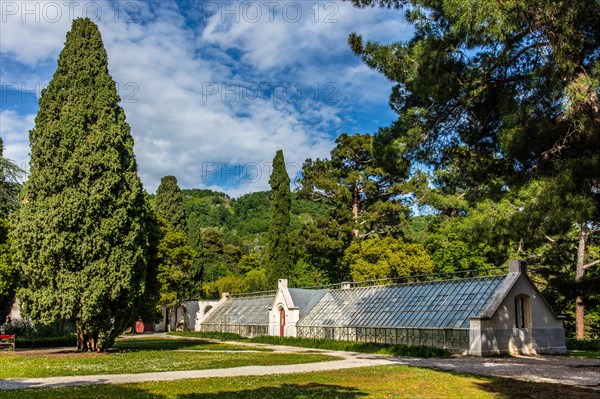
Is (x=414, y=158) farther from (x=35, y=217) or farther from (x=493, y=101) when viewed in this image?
(x=35, y=217)

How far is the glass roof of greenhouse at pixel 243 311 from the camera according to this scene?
1680 inches

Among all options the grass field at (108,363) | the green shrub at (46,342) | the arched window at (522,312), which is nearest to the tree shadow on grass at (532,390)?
the grass field at (108,363)

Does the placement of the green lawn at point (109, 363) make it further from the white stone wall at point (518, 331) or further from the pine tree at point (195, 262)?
the pine tree at point (195, 262)

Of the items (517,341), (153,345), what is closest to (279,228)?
(153,345)

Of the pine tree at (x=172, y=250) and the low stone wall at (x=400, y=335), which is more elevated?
the pine tree at (x=172, y=250)

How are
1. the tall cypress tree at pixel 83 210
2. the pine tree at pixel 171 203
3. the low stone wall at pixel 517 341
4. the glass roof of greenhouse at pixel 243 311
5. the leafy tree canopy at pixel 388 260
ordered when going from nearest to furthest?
the tall cypress tree at pixel 83 210 → the low stone wall at pixel 517 341 → the glass roof of greenhouse at pixel 243 311 → the leafy tree canopy at pixel 388 260 → the pine tree at pixel 171 203

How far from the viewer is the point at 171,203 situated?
2047 inches

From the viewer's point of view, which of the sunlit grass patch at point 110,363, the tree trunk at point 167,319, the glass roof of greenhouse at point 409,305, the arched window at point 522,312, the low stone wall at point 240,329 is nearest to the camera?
the sunlit grass patch at point 110,363

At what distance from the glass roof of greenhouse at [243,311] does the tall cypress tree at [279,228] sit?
3881 millimetres

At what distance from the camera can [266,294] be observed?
47.3 m

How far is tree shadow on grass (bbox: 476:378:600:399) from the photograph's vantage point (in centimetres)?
1143

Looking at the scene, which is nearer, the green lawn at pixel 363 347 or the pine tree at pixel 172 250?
the green lawn at pixel 363 347

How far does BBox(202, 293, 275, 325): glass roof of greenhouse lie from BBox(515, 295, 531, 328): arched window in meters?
20.6

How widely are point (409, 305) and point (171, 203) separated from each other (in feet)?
99.5
